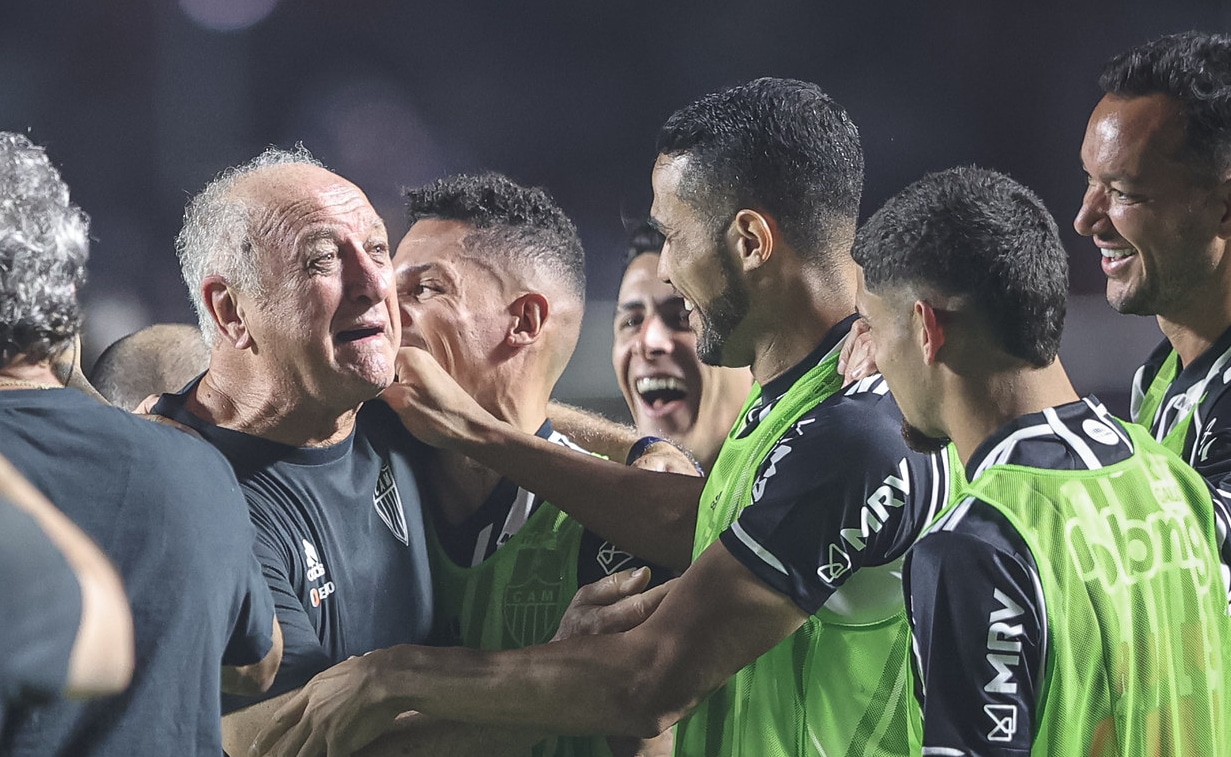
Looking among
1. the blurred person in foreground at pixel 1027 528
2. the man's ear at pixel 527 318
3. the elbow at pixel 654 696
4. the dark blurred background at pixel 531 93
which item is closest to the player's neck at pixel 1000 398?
the blurred person in foreground at pixel 1027 528

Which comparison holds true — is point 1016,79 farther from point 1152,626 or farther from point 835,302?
point 1152,626

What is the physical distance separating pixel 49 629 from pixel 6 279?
452 mm

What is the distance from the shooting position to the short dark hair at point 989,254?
5.36 feet

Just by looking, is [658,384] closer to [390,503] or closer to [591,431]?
[591,431]

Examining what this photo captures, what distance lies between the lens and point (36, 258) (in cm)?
162

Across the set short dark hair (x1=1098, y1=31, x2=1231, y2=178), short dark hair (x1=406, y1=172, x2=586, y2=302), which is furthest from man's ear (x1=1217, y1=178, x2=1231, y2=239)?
short dark hair (x1=406, y1=172, x2=586, y2=302)

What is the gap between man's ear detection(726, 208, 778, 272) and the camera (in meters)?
2.00

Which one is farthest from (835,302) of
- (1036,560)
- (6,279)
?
(6,279)

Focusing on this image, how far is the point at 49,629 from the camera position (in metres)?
1.45

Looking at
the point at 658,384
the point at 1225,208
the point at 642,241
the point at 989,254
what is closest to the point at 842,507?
the point at 989,254

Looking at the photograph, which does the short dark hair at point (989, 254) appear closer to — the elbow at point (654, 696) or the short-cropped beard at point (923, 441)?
the short-cropped beard at point (923, 441)

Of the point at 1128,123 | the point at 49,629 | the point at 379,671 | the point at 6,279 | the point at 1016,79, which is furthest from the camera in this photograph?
the point at 1016,79

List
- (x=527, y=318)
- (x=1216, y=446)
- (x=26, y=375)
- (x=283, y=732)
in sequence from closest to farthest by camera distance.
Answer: (x=26, y=375), (x=283, y=732), (x=1216, y=446), (x=527, y=318)

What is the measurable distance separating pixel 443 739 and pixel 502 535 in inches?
13.5
